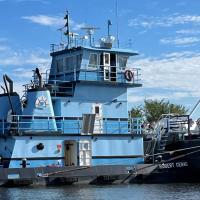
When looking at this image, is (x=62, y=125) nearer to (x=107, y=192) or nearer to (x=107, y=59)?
(x=107, y=59)

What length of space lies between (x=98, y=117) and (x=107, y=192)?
23.4 feet

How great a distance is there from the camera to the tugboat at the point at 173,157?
32.9m

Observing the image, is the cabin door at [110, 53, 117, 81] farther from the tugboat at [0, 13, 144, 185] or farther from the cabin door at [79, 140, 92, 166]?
the cabin door at [79, 140, 92, 166]

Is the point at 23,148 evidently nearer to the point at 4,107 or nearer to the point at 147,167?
the point at 4,107

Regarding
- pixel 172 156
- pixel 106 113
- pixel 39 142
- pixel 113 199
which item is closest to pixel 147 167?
pixel 172 156

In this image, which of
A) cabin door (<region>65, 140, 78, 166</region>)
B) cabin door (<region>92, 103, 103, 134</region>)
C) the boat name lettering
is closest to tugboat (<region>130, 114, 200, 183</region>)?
the boat name lettering

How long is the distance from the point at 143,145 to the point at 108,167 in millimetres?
3859

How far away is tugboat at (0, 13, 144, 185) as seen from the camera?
3044cm

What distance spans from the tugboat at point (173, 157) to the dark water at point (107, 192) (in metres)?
1.98

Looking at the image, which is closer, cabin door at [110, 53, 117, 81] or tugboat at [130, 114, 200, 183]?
tugboat at [130, 114, 200, 183]

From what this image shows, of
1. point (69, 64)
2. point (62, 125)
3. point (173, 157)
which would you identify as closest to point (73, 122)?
point (62, 125)

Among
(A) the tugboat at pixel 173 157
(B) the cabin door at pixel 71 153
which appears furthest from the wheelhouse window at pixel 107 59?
(B) the cabin door at pixel 71 153

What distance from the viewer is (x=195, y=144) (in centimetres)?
3325

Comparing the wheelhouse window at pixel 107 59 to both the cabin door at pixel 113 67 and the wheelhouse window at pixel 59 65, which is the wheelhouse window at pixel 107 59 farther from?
the wheelhouse window at pixel 59 65
